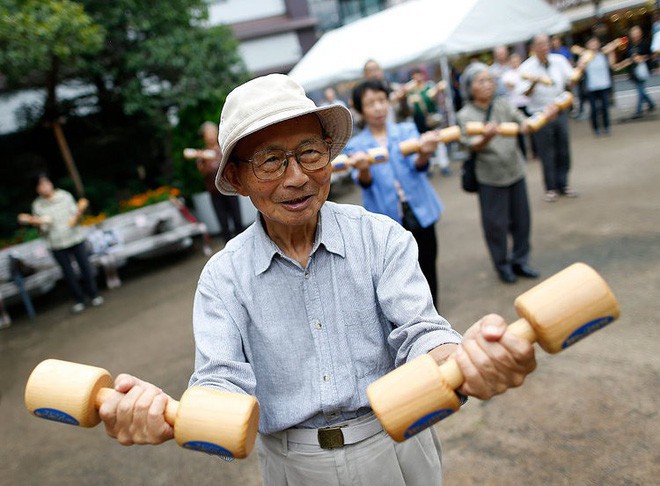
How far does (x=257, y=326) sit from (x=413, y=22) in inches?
402

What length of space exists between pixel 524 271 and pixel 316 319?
3.83 meters

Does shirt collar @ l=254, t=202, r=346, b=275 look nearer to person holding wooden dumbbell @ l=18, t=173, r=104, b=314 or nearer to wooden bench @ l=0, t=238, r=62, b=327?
person holding wooden dumbbell @ l=18, t=173, r=104, b=314

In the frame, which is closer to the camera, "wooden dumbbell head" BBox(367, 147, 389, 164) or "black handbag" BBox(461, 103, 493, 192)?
"wooden dumbbell head" BBox(367, 147, 389, 164)

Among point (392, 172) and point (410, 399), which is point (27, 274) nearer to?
point (392, 172)

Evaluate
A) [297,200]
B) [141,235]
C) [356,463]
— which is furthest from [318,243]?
[141,235]

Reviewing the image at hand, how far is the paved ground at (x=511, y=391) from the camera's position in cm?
272

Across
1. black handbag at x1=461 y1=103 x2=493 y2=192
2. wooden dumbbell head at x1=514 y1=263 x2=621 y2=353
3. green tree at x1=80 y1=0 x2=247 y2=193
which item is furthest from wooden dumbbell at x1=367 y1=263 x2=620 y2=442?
green tree at x1=80 y1=0 x2=247 y2=193

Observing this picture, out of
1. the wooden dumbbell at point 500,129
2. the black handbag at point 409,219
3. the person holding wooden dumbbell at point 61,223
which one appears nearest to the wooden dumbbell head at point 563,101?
the wooden dumbbell at point 500,129

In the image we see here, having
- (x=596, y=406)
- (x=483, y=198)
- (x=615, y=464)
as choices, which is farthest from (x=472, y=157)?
(x=615, y=464)

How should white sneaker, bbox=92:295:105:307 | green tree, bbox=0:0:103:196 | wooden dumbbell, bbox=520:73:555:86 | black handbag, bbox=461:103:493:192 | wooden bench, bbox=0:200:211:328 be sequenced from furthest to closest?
wooden bench, bbox=0:200:211:328, white sneaker, bbox=92:295:105:307, green tree, bbox=0:0:103:196, wooden dumbbell, bbox=520:73:555:86, black handbag, bbox=461:103:493:192

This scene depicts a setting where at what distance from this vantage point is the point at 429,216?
12.3 ft

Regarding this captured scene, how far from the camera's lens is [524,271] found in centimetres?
485

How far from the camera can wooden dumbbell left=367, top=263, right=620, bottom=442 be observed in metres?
1.18

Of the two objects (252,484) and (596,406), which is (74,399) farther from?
(596,406)
